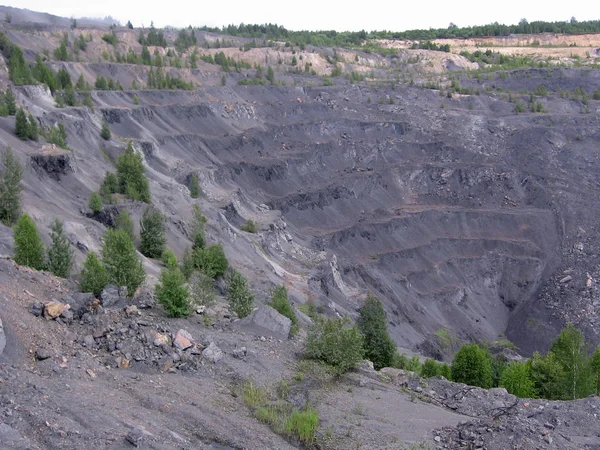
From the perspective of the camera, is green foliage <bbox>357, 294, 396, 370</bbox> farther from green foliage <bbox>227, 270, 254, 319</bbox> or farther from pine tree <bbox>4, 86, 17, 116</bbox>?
pine tree <bbox>4, 86, 17, 116</bbox>

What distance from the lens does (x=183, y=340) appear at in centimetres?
1830

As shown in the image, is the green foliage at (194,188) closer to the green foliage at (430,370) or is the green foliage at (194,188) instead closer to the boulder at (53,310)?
the green foliage at (430,370)

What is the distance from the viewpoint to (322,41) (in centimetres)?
13125

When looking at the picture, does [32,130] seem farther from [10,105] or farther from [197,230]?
[197,230]

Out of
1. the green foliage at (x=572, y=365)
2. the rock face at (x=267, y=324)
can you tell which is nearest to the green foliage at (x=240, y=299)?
the rock face at (x=267, y=324)

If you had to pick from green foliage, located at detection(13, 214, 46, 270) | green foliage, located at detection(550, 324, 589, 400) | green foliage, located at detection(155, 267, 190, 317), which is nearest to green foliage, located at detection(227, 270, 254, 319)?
green foliage, located at detection(155, 267, 190, 317)

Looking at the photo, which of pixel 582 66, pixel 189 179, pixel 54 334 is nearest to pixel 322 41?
pixel 582 66

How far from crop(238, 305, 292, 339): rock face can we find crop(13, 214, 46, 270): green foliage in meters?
7.78

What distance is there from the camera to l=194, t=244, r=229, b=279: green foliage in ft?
103

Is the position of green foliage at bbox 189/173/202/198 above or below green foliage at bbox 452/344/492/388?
above

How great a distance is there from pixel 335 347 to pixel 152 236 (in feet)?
51.8

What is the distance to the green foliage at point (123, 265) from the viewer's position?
20719mm

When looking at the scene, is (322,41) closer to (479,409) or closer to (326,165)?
(326,165)

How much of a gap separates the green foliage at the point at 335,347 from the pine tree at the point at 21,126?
27.0 metres
